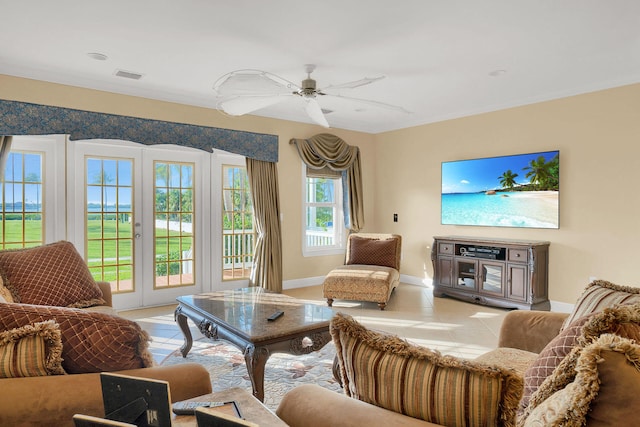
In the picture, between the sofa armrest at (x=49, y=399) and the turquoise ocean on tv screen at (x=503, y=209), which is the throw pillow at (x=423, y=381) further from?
the turquoise ocean on tv screen at (x=503, y=209)

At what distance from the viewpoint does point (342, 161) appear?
641cm

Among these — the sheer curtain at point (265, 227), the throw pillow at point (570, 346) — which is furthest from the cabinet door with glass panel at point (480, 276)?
the throw pillow at point (570, 346)

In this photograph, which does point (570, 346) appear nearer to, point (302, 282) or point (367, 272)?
point (367, 272)

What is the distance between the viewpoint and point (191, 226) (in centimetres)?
515

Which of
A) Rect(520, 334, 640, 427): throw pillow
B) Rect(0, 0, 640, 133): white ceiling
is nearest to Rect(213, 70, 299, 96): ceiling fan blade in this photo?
Rect(0, 0, 640, 133): white ceiling

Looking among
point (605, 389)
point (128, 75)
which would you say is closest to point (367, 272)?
point (128, 75)

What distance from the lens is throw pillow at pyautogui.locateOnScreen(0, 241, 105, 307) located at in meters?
2.71

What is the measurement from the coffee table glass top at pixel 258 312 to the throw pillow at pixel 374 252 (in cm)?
224

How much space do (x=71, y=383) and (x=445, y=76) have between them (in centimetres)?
410

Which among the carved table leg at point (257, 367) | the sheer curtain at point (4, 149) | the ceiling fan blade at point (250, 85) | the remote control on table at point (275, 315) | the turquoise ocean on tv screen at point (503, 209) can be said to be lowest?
the carved table leg at point (257, 367)

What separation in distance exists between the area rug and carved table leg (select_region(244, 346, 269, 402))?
0.89ft

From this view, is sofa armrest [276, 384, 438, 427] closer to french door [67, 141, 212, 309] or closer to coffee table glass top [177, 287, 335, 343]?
coffee table glass top [177, 287, 335, 343]

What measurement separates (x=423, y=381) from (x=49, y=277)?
2890 mm

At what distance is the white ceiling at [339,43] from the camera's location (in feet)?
9.03
